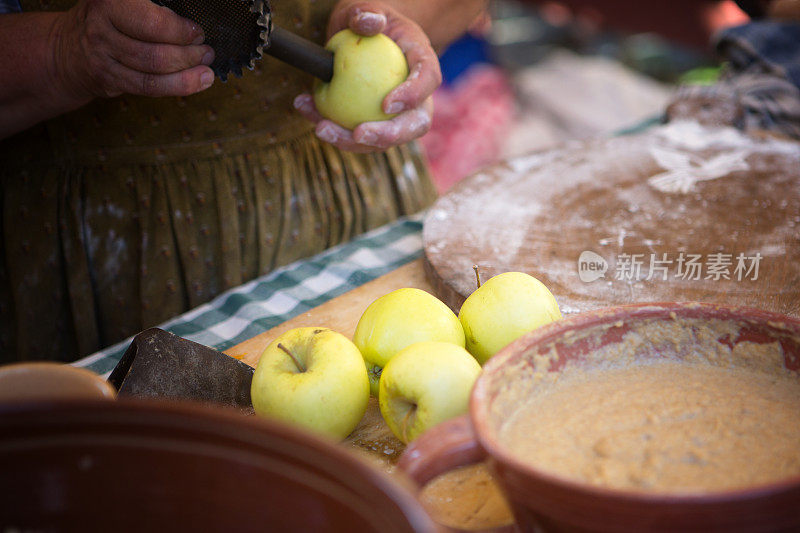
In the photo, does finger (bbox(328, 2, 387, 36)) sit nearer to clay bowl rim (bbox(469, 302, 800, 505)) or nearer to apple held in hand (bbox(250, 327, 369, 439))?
apple held in hand (bbox(250, 327, 369, 439))

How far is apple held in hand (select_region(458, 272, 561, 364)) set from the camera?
0.96 m

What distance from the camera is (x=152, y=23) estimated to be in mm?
1129

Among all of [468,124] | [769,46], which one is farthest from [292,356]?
[468,124]

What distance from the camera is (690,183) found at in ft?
5.37

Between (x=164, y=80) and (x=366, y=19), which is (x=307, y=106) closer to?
(x=366, y=19)

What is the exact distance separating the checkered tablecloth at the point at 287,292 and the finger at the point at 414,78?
36cm

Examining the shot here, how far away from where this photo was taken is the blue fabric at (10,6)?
1.52m

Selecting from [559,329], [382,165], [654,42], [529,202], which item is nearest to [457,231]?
[529,202]

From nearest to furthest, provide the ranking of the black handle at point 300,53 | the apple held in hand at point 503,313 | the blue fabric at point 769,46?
the apple held in hand at point 503,313
the black handle at point 300,53
the blue fabric at point 769,46

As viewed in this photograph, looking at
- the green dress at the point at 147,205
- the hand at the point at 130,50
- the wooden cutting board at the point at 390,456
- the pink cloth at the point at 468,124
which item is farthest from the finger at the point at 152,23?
the pink cloth at the point at 468,124

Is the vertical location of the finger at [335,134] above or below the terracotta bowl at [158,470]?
below

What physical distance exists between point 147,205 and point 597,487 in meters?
1.40

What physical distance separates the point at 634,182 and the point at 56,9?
1413mm

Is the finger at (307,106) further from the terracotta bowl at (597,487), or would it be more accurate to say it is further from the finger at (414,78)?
the terracotta bowl at (597,487)
